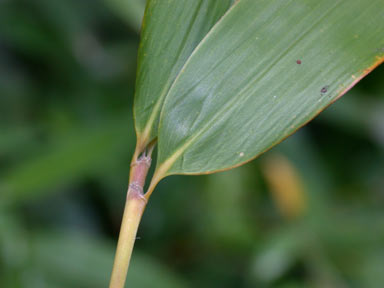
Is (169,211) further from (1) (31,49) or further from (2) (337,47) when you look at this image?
(2) (337,47)

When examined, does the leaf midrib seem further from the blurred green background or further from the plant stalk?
the blurred green background

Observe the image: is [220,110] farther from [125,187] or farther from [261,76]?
[125,187]

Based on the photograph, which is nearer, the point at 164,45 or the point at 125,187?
the point at 164,45

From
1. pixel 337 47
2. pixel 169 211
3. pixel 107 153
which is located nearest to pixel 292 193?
pixel 169 211

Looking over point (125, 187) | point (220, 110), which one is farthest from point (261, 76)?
point (125, 187)

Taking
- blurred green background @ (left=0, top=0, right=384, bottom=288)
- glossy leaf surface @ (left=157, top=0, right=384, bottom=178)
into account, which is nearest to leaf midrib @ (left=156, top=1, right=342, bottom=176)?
glossy leaf surface @ (left=157, top=0, right=384, bottom=178)

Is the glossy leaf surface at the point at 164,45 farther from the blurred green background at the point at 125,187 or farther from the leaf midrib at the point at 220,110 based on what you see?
the blurred green background at the point at 125,187

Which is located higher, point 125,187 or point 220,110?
point 220,110
